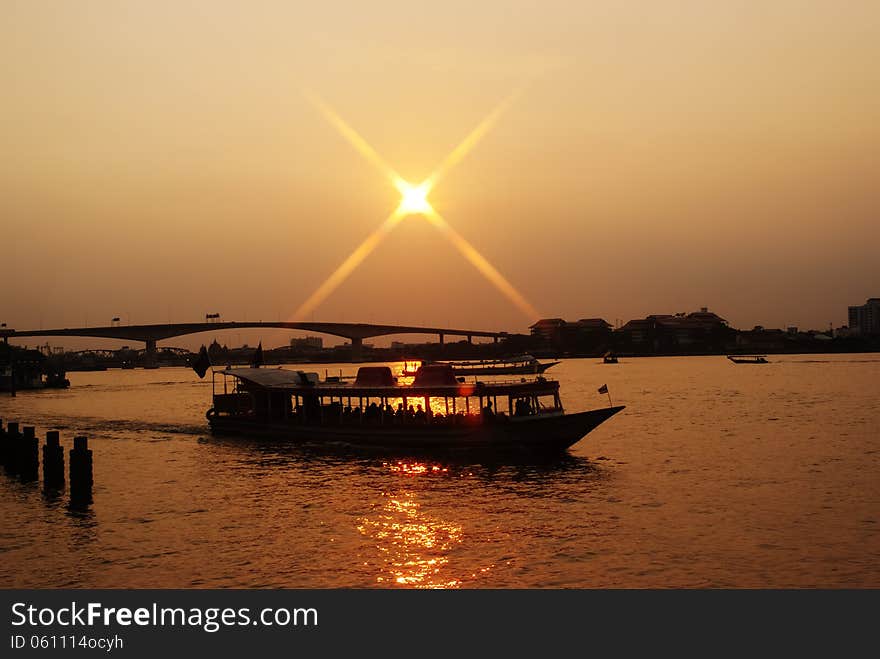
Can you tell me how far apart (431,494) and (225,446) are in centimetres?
2129

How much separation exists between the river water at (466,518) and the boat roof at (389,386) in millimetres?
3169

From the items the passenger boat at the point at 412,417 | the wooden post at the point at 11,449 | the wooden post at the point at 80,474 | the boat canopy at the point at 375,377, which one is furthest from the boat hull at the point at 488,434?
the wooden post at the point at 11,449

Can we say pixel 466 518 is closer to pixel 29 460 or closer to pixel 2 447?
pixel 29 460

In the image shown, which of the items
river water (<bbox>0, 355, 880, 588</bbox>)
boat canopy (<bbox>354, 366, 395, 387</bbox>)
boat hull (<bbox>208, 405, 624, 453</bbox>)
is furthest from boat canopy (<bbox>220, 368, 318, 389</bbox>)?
boat hull (<bbox>208, 405, 624, 453</bbox>)

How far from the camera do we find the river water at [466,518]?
20.2 meters

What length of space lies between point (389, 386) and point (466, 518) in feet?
65.5

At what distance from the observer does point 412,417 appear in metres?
41.7

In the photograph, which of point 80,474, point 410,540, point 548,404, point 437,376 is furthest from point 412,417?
point 548,404

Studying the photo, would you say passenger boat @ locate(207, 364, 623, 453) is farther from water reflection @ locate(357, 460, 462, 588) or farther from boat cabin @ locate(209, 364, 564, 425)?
water reflection @ locate(357, 460, 462, 588)

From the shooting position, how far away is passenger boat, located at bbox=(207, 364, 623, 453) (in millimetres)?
38188
